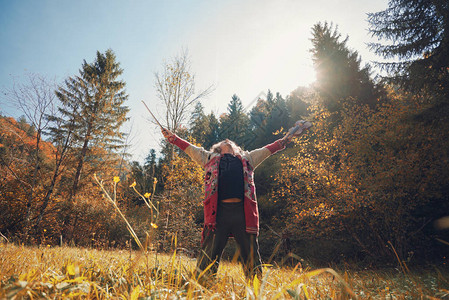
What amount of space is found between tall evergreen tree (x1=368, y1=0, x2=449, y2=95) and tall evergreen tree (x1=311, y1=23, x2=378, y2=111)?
344 centimetres

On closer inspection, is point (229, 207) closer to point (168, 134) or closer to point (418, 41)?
point (168, 134)

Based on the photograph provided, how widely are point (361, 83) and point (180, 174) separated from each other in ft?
35.1

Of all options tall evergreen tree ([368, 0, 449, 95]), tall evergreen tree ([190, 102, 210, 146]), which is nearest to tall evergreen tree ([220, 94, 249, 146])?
tall evergreen tree ([190, 102, 210, 146])

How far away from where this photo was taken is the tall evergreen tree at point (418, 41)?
5.62 metres

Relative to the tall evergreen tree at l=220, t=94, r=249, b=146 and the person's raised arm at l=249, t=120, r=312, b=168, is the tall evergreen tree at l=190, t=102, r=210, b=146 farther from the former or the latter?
the person's raised arm at l=249, t=120, r=312, b=168

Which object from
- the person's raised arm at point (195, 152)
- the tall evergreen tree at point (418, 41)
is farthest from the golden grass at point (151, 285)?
the tall evergreen tree at point (418, 41)

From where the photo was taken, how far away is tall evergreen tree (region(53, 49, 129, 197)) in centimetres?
1093

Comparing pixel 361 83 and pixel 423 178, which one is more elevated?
pixel 361 83

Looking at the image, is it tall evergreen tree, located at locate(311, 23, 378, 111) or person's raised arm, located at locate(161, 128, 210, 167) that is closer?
person's raised arm, located at locate(161, 128, 210, 167)

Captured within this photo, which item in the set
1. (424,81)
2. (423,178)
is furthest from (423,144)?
(424,81)

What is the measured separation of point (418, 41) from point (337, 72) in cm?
521

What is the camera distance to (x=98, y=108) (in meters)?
11.8

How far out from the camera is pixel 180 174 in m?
8.95

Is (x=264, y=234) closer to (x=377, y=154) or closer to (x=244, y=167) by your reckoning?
(x=377, y=154)
